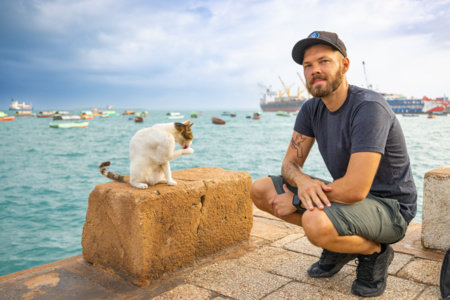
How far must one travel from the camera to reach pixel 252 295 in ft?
6.72

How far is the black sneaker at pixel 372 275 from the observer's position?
201 cm

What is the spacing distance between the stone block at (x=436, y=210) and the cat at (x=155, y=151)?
179 centimetres

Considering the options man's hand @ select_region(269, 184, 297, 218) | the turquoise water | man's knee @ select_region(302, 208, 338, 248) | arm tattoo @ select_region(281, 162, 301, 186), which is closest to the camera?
man's knee @ select_region(302, 208, 338, 248)

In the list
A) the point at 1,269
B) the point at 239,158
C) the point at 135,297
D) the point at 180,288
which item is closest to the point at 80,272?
the point at 135,297

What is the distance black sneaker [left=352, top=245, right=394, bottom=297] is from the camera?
6.60ft

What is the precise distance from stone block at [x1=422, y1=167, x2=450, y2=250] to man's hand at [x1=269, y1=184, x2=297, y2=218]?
117cm

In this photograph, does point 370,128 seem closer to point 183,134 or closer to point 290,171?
point 290,171

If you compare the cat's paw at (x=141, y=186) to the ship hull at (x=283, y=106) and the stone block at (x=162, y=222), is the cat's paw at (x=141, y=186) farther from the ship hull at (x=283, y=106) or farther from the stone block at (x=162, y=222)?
the ship hull at (x=283, y=106)

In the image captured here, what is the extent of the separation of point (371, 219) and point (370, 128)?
0.48m

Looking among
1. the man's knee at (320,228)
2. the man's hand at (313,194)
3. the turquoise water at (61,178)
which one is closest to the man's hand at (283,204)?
the man's hand at (313,194)

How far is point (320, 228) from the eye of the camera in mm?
1813

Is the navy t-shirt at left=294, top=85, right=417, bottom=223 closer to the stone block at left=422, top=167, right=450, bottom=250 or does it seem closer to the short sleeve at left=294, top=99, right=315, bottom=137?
the short sleeve at left=294, top=99, right=315, bottom=137

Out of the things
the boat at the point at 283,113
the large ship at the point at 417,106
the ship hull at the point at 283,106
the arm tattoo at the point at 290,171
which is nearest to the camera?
the arm tattoo at the point at 290,171

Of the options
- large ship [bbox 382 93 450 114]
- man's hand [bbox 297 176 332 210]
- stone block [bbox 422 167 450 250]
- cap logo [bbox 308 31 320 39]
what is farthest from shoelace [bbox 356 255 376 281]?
large ship [bbox 382 93 450 114]
